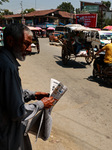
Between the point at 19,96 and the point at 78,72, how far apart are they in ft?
24.6

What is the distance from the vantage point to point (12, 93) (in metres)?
1.41

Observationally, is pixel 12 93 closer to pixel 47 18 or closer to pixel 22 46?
pixel 22 46

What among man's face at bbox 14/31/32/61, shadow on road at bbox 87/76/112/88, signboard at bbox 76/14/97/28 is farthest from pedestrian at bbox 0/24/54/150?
signboard at bbox 76/14/97/28

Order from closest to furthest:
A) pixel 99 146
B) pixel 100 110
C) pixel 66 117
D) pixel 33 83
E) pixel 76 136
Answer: pixel 99 146, pixel 76 136, pixel 66 117, pixel 100 110, pixel 33 83

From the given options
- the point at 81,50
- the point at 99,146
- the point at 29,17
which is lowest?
the point at 99,146

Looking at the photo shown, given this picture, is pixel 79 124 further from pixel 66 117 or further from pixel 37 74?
pixel 37 74

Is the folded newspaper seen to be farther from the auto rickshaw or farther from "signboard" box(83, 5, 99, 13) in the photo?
"signboard" box(83, 5, 99, 13)

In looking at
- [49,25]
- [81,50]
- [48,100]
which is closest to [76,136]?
[48,100]

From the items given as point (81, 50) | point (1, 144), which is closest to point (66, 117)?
point (1, 144)

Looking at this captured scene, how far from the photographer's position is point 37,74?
27.2 ft

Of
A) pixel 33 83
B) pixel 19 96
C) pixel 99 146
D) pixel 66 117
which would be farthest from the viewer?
pixel 33 83

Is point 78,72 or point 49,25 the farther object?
point 49,25

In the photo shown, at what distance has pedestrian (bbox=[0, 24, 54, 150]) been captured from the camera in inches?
55.3

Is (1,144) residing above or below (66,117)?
above
